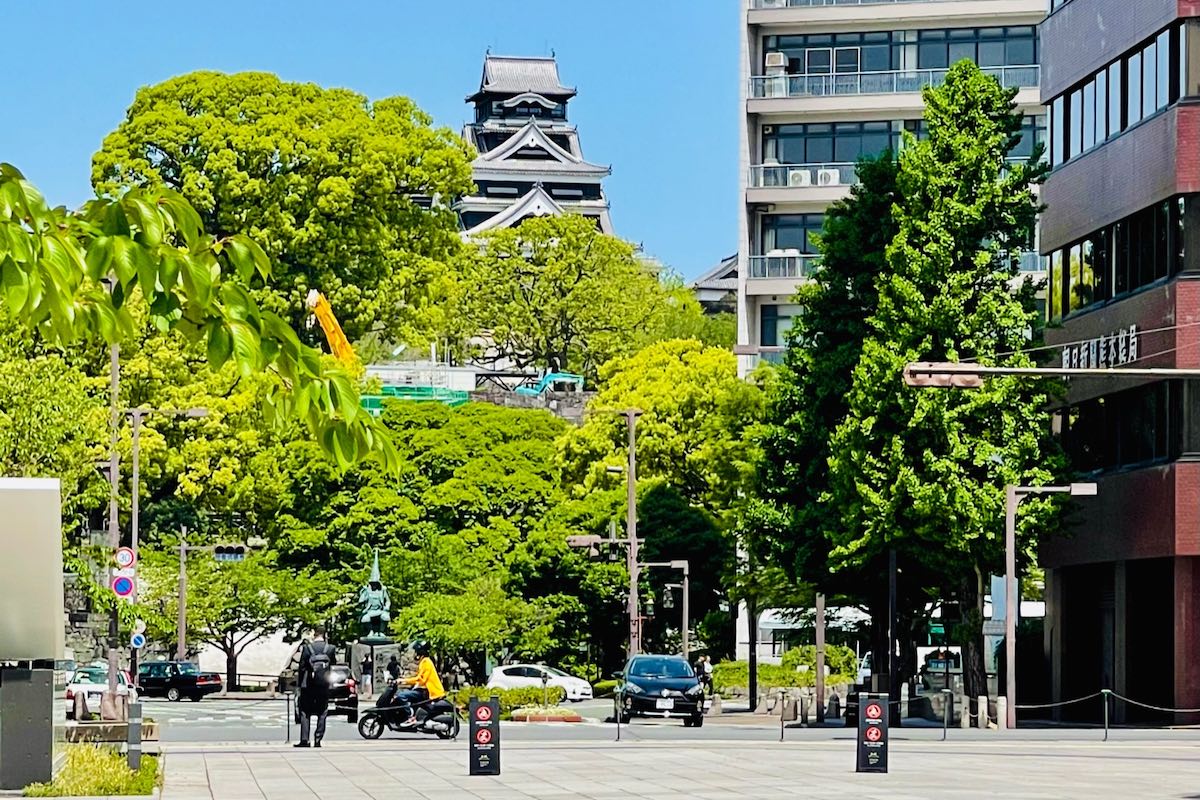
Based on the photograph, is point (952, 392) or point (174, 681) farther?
point (174, 681)

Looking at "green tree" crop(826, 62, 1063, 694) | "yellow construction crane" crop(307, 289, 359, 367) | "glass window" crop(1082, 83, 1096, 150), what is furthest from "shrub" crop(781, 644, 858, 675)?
"glass window" crop(1082, 83, 1096, 150)

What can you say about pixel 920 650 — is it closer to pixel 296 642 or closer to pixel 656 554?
pixel 656 554

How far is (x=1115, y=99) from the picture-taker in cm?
4975

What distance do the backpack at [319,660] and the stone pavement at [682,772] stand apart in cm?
120

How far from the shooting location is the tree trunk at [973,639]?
47.7m

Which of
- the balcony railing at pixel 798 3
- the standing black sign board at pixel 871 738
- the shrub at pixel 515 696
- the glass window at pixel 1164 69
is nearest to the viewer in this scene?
the standing black sign board at pixel 871 738

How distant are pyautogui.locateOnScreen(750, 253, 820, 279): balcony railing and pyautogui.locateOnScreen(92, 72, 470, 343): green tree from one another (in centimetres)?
1555

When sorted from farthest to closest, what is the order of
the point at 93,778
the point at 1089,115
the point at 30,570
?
the point at 1089,115, the point at 93,778, the point at 30,570

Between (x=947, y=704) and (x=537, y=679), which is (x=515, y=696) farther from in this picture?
(x=947, y=704)

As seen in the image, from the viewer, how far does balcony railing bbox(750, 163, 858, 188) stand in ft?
258

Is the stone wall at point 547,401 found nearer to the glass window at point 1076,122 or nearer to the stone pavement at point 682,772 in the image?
the glass window at point 1076,122

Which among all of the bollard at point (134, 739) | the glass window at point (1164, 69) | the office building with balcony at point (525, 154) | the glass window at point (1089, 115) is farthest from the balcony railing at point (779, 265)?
the bollard at point (134, 739)

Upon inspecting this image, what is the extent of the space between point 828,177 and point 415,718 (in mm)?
43861

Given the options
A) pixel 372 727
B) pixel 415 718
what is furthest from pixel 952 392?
pixel 372 727
